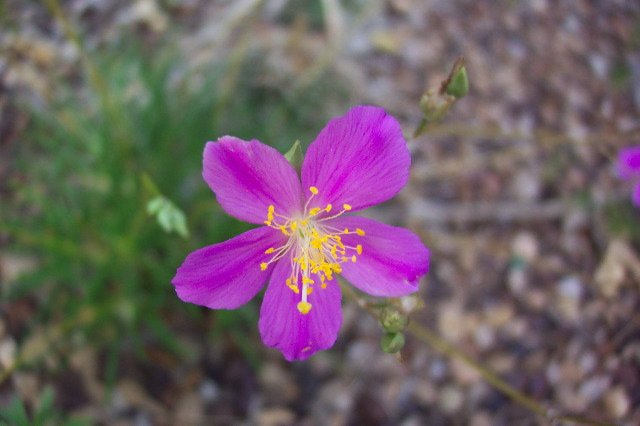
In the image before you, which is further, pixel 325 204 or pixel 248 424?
pixel 248 424

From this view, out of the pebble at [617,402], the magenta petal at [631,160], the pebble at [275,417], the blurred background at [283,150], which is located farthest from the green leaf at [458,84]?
the pebble at [275,417]

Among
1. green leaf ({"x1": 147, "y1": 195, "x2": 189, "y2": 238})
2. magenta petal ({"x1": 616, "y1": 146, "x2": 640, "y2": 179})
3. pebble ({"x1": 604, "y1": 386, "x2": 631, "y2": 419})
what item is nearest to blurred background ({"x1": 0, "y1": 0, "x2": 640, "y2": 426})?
pebble ({"x1": 604, "y1": 386, "x2": 631, "y2": 419})

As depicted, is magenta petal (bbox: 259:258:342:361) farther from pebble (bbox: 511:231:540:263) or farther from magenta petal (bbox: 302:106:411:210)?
pebble (bbox: 511:231:540:263)

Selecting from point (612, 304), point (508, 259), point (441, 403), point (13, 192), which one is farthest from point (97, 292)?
point (612, 304)

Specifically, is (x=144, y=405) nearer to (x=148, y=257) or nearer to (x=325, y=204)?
(x=148, y=257)

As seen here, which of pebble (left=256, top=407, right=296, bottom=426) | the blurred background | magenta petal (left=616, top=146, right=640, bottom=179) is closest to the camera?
magenta petal (left=616, top=146, right=640, bottom=179)

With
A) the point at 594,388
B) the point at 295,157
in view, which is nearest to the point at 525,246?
the point at 594,388

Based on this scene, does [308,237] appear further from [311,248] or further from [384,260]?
[384,260]
